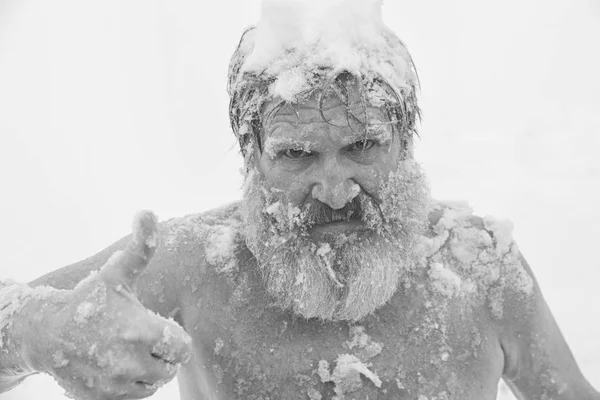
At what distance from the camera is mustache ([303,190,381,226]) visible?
1.75m

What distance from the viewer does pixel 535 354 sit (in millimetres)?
1999

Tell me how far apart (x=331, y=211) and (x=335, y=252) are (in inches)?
4.5

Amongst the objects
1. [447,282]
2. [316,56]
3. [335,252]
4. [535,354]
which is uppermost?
[316,56]

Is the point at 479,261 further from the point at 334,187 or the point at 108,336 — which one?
the point at 108,336

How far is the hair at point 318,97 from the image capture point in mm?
1737

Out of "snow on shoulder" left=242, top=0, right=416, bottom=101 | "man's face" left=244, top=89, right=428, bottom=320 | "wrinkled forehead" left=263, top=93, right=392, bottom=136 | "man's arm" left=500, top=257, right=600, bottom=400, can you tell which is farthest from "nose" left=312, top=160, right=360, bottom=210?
"man's arm" left=500, top=257, right=600, bottom=400

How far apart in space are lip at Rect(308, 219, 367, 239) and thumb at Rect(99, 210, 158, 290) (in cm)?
55

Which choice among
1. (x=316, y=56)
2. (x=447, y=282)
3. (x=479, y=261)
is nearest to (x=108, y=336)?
(x=316, y=56)

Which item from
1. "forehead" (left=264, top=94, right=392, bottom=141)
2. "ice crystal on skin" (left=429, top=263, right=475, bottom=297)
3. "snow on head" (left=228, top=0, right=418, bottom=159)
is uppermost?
"snow on head" (left=228, top=0, right=418, bottom=159)

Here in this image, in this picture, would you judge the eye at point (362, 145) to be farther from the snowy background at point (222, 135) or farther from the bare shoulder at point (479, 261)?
the snowy background at point (222, 135)

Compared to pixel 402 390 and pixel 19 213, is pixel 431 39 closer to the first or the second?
pixel 19 213

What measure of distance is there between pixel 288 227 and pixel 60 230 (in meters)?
4.23

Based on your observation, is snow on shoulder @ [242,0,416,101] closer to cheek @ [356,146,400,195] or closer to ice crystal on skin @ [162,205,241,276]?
cheek @ [356,146,400,195]

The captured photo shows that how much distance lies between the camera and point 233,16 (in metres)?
7.04
